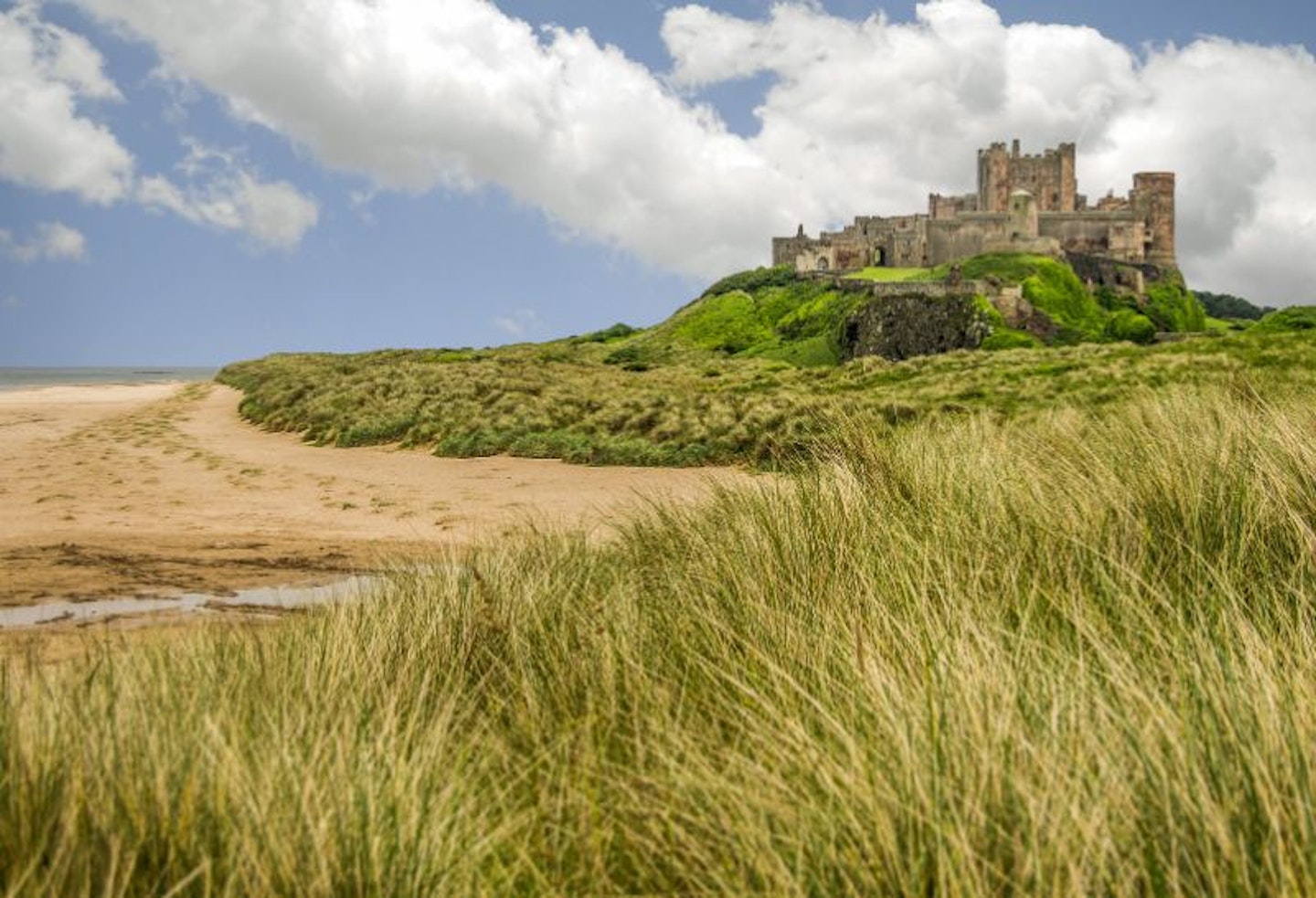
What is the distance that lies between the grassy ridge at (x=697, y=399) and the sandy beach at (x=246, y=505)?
1057 mm

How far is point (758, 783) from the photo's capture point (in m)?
2.68

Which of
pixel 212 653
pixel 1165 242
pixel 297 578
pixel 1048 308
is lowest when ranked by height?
pixel 297 578

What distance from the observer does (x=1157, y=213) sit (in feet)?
258

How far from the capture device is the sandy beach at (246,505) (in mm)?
8992

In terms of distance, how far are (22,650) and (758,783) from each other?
4.76m

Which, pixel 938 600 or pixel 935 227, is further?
pixel 935 227

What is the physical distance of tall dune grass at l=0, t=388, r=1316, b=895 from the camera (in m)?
2.39

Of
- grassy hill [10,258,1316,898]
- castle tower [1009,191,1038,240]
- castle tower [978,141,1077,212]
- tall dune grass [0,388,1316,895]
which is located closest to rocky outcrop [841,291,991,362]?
castle tower [1009,191,1038,240]

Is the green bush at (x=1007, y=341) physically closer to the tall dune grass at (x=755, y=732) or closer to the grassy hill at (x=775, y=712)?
the grassy hill at (x=775, y=712)

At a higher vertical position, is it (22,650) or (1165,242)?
(1165,242)

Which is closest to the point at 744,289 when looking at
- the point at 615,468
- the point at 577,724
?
the point at 615,468

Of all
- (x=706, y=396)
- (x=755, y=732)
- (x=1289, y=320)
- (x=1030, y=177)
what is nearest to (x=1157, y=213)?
(x=1030, y=177)

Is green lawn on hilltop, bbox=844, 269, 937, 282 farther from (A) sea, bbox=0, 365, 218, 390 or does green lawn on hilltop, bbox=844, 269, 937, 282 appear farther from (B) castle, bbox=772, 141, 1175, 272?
(A) sea, bbox=0, 365, 218, 390

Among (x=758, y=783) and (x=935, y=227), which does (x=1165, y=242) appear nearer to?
(x=935, y=227)
